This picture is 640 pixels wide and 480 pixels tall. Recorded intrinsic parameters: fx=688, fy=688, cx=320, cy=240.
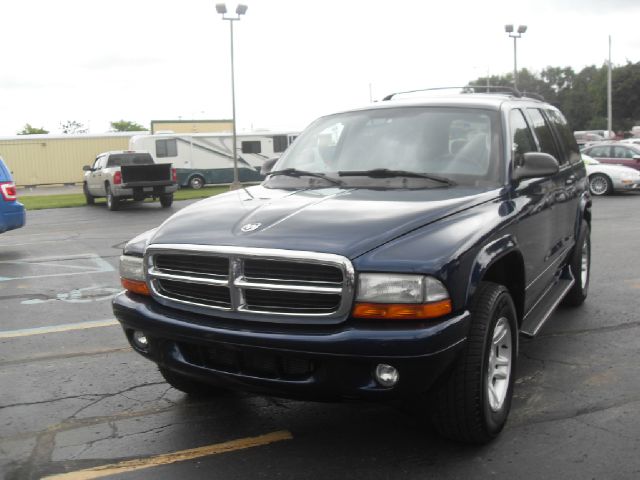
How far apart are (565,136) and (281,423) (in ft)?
12.7

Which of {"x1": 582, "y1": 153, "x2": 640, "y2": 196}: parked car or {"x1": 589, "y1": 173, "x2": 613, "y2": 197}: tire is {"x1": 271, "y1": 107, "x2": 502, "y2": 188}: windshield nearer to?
{"x1": 582, "y1": 153, "x2": 640, "y2": 196}: parked car

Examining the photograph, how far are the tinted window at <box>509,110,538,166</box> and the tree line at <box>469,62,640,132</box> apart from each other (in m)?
40.4

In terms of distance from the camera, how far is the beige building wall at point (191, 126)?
3806 cm

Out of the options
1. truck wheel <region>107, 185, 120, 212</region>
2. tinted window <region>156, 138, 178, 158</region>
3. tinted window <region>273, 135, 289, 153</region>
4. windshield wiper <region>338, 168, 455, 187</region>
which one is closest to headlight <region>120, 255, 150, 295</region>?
windshield wiper <region>338, 168, 455, 187</region>

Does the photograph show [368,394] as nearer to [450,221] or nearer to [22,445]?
[450,221]

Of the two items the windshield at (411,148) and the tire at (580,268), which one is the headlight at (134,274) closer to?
the windshield at (411,148)

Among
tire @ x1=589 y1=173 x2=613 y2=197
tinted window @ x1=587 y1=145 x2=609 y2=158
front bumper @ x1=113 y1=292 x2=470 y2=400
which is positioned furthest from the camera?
tinted window @ x1=587 y1=145 x2=609 y2=158

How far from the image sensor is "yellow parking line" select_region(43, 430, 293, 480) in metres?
3.35

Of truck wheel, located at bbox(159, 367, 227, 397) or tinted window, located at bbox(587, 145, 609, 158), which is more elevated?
tinted window, located at bbox(587, 145, 609, 158)

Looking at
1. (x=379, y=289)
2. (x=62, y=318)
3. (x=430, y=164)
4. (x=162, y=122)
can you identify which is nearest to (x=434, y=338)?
(x=379, y=289)

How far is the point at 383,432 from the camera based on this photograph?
12.3 feet

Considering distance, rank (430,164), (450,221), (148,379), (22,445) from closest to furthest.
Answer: (450,221) → (22,445) → (430,164) → (148,379)

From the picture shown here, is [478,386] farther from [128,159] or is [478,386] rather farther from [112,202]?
[128,159]

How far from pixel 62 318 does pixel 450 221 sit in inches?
175
